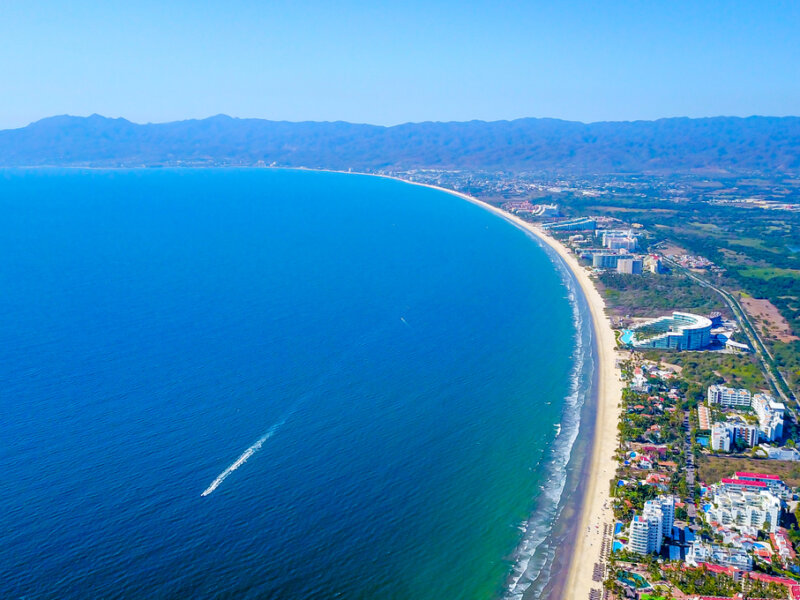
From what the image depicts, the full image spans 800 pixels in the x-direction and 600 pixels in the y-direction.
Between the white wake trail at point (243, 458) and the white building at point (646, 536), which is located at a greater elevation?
the white wake trail at point (243, 458)

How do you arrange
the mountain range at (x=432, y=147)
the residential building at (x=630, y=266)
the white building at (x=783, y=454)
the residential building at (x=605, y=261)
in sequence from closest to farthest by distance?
the white building at (x=783, y=454), the residential building at (x=630, y=266), the residential building at (x=605, y=261), the mountain range at (x=432, y=147)

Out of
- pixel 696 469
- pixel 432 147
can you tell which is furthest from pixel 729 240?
pixel 432 147

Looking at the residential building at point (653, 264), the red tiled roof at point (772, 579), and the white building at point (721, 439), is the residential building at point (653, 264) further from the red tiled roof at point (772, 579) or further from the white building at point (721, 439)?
the red tiled roof at point (772, 579)

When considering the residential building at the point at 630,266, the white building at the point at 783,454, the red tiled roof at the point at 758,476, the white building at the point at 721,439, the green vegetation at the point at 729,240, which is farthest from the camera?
the residential building at the point at 630,266

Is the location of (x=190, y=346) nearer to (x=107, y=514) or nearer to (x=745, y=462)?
(x=107, y=514)

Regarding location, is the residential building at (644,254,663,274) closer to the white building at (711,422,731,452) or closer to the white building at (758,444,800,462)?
the white building at (711,422,731,452)

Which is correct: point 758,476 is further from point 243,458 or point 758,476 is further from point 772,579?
point 243,458

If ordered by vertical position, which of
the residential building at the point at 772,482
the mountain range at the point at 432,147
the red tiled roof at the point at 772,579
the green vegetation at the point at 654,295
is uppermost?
the mountain range at the point at 432,147

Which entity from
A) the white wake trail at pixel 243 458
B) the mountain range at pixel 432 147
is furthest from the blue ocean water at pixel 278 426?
the mountain range at pixel 432 147
